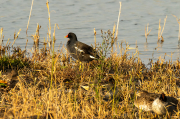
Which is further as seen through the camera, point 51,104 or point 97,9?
point 97,9

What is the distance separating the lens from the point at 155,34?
14.5 m

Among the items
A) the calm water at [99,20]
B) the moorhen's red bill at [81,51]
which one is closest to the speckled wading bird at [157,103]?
the moorhen's red bill at [81,51]

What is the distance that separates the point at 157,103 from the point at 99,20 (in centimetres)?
1249

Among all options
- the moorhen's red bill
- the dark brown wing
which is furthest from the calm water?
the dark brown wing

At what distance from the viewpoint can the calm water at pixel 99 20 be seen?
1247 centimetres

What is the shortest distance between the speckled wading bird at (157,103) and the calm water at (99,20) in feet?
14.4

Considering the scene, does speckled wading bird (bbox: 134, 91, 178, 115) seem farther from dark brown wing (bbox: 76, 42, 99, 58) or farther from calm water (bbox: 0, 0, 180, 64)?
calm water (bbox: 0, 0, 180, 64)

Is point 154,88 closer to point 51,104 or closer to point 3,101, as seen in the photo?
point 51,104

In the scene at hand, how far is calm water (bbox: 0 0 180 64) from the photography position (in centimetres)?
1247

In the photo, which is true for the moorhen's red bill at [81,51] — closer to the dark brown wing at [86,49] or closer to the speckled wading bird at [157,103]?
the dark brown wing at [86,49]

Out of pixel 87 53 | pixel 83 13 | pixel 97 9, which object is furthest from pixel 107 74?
pixel 97 9

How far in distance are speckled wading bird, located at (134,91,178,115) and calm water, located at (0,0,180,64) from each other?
14.4 ft

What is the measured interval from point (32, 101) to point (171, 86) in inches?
122

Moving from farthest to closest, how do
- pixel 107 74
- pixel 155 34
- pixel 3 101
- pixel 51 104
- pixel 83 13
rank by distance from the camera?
pixel 83 13, pixel 155 34, pixel 107 74, pixel 3 101, pixel 51 104
